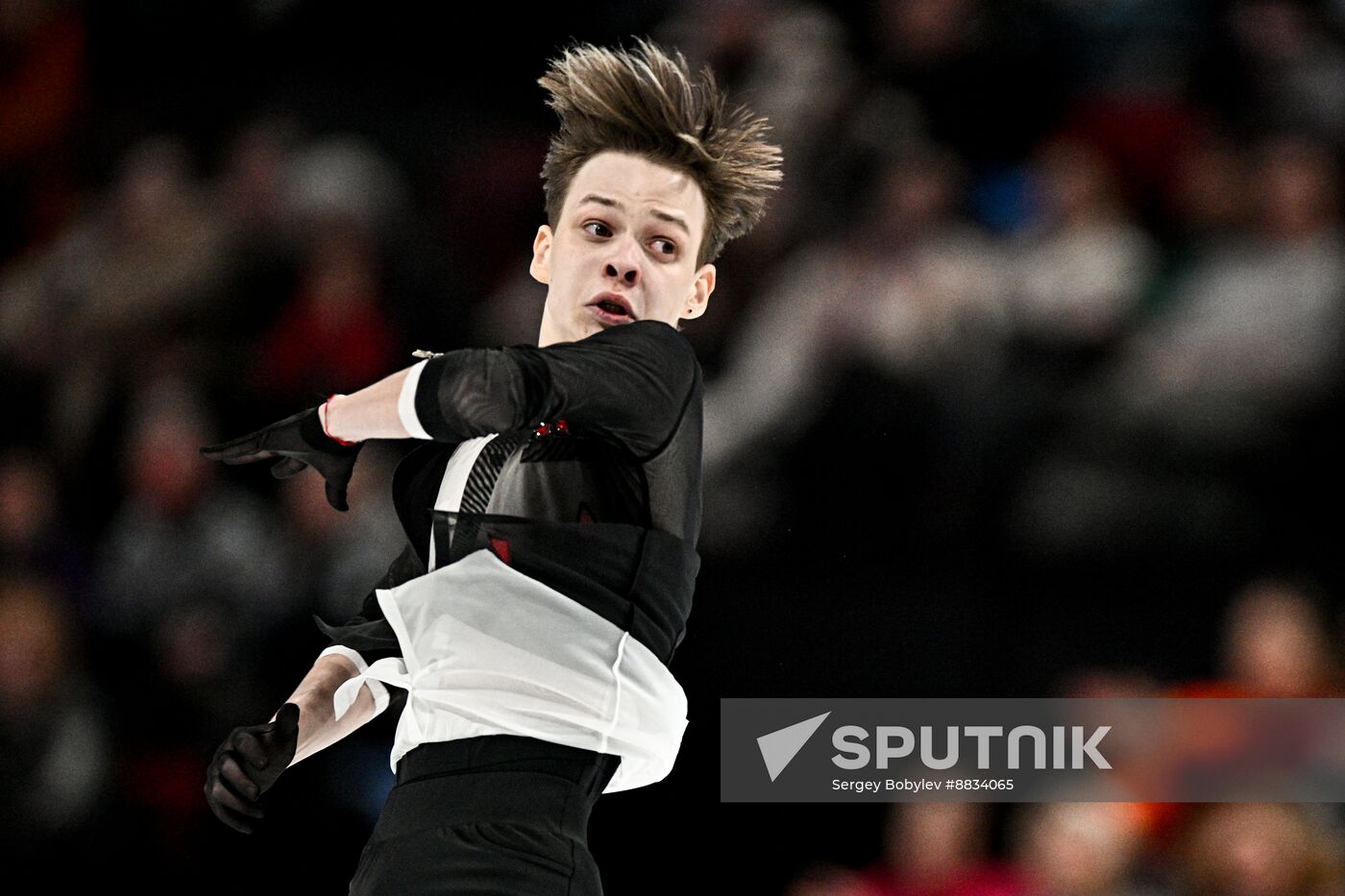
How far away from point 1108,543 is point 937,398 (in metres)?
0.80

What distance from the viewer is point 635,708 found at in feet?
8.38

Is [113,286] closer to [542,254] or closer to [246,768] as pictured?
[542,254]

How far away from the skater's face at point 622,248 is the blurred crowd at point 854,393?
7.98ft

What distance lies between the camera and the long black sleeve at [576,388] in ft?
7.49

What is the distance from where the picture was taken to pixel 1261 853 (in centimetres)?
479

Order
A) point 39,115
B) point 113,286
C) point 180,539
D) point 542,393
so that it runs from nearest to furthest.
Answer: point 542,393, point 180,539, point 113,286, point 39,115

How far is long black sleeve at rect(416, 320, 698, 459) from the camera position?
7.49 feet

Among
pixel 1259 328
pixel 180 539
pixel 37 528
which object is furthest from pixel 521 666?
pixel 37 528

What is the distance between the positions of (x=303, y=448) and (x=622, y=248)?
0.72 m

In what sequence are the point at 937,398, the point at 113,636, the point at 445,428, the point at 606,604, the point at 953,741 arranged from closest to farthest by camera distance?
1. the point at 445,428
2. the point at 606,604
3. the point at 953,741
4. the point at 937,398
5. the point at 113,636

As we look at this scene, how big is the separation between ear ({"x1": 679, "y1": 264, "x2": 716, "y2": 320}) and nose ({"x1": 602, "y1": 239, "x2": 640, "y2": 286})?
0.71ft

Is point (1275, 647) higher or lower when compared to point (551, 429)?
higher

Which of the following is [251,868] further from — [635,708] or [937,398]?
[635,708]

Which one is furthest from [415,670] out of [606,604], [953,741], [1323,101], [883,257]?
[1323,101]
